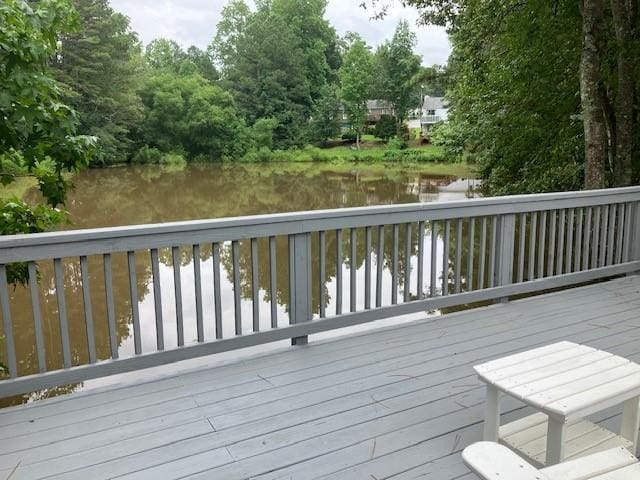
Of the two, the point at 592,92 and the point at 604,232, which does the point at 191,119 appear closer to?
the point at 592,92

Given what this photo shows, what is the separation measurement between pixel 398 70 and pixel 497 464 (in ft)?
149

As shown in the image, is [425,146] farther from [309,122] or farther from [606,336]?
[606,336]

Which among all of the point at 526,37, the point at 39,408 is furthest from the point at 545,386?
the point at 526,37

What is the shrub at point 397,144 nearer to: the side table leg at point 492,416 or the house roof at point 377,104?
the house roof at point 377,104

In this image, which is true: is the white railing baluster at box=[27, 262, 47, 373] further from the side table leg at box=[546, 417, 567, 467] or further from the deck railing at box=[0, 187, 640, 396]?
the side table leg at box=[546, 417, 567, 467]

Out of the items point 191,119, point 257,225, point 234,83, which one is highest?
point 234,83

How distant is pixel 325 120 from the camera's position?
42.0m

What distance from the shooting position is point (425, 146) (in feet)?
134

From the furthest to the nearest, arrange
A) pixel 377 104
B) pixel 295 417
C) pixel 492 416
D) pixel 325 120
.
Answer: pixel 377 104 → pixel 325 120 → pixel 295 417 → pixel 492 416

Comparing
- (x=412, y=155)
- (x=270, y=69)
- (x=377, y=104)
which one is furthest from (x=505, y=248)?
(x=377, y=104)

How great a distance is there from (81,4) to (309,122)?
62.7ft

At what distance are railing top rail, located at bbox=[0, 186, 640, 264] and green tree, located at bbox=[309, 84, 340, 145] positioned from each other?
127ft

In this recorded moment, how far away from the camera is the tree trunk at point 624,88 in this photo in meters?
5.41

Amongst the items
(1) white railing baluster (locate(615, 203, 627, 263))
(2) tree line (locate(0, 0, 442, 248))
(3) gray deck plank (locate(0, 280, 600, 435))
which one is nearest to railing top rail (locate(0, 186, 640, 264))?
(1) white railing baluster (locate(615, 203, 627, 263))
